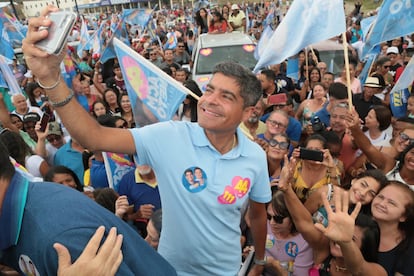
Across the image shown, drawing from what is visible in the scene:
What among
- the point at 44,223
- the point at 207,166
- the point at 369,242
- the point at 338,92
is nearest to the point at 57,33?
the point at 44,223

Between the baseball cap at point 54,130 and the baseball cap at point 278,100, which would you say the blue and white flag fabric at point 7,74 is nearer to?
the baseball cap at point 54,130

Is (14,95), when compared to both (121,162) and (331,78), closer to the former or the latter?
(121,162)

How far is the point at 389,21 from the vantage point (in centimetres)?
327

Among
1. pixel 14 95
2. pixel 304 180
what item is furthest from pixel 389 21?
pixel 14 95

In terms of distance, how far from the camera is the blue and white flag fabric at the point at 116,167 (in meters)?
3.13

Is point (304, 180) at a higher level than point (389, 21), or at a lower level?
lower

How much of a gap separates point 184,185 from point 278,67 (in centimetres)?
578

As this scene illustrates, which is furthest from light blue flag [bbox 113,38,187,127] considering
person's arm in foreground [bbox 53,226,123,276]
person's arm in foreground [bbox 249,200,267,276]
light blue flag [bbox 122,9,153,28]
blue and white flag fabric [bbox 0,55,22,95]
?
light blue flag [bbox 122,9,153,28]

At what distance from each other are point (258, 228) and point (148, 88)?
1315 millimetres

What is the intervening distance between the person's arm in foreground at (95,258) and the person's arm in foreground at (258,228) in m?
1.11

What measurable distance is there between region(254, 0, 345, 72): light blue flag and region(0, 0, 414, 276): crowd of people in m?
0.68

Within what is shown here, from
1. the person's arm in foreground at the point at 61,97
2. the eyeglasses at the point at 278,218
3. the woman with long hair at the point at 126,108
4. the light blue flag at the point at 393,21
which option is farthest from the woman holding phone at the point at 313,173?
the woman with long hair at the point at 126,108

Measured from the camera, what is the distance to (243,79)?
1714 mm

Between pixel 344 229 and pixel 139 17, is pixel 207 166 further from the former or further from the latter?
pixel 139 17
